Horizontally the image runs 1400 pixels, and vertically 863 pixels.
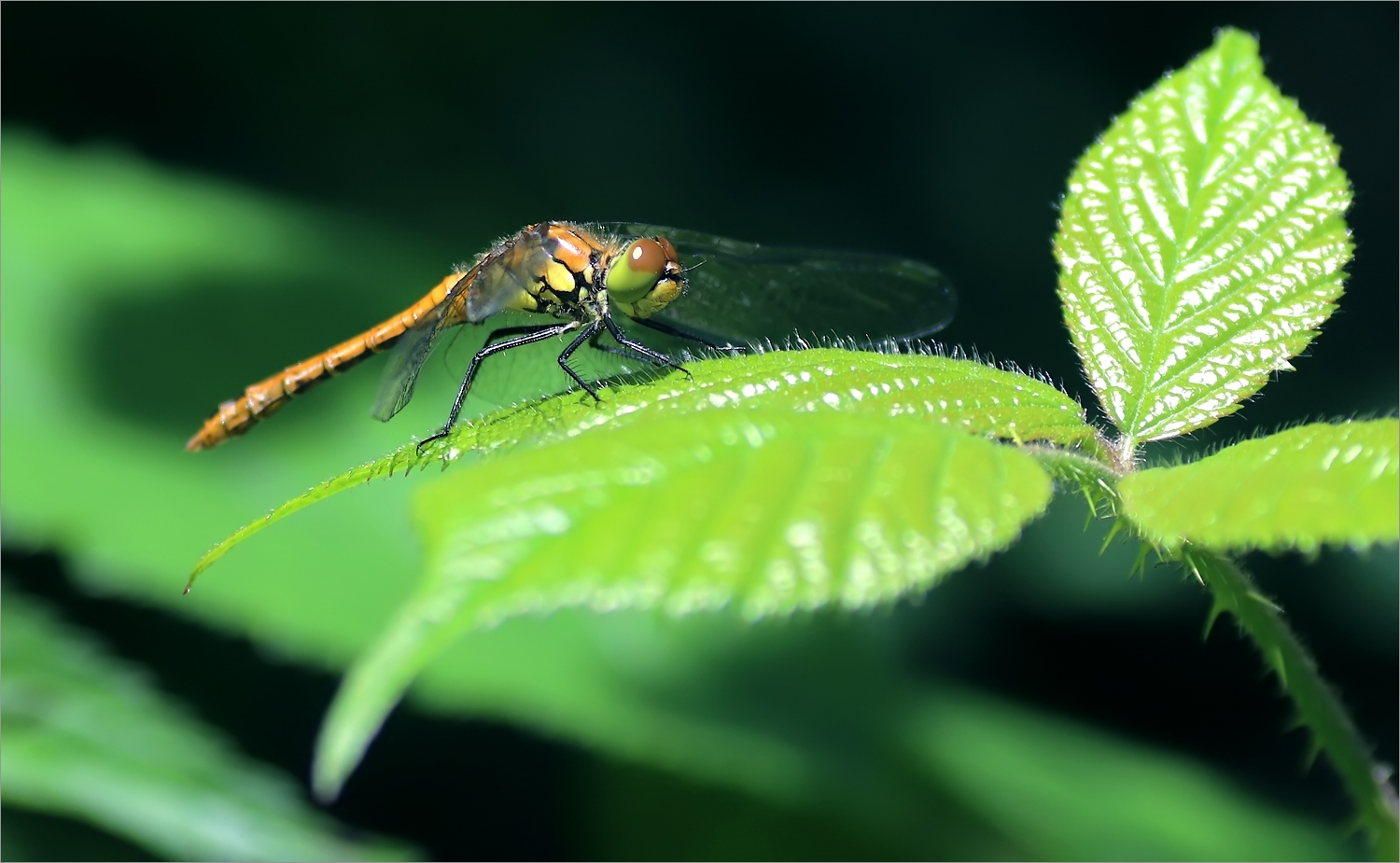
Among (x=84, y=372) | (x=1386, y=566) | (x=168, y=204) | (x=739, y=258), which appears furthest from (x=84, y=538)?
(x=1386, y=566)

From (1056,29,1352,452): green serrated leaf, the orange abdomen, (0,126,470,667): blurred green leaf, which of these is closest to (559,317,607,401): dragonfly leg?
the orange abdomen

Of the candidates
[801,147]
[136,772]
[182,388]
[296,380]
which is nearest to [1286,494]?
[296,380]

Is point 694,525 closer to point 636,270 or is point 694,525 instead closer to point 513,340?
point 636,270

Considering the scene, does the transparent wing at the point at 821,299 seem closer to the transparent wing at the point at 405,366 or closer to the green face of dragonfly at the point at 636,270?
the green face of dragonfly at the point at 636,270

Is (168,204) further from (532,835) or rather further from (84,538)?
(532,835)

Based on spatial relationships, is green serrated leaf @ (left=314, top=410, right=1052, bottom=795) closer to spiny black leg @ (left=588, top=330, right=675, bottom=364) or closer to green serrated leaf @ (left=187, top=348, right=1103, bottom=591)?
green serrated leaf @ (left=187, top=348, right=1103, bottom=591)

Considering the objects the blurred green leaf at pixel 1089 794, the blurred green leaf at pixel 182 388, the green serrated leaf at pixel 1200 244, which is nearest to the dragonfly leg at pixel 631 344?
the green serrated leaf at pixel 1200 244
